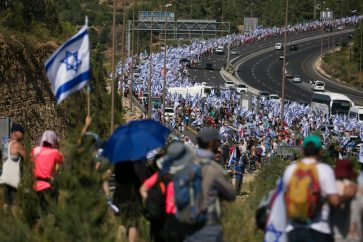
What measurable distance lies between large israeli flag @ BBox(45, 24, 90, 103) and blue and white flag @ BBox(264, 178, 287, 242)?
3.16 metres

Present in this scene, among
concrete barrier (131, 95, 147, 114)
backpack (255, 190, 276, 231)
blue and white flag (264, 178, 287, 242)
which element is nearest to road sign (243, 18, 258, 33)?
concrete barrier (131, 95, 147, 114)

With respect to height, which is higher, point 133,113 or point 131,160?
point 131,160

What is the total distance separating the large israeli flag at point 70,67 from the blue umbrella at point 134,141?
931 mm

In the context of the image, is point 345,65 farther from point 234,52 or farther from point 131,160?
point 131,160

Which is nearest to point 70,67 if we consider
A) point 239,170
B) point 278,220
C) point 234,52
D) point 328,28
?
point 278,220

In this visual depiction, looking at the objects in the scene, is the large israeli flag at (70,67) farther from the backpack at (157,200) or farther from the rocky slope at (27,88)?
the rocky slope at (27,88)

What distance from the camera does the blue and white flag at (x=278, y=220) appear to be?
25.8ft

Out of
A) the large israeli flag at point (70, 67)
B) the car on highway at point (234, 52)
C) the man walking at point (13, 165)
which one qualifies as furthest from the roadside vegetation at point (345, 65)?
the large israeli flag at point (70, 67)

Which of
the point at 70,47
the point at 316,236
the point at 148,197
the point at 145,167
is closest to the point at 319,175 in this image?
the point at 316,236

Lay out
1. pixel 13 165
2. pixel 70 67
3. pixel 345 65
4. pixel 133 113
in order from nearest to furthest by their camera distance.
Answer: pixel 70 67 → pixel 13 165 → pixel 133 113 → pixel 345 65

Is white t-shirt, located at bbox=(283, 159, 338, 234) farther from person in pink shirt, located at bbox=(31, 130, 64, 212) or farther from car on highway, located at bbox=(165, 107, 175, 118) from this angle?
car on highway, located at bbox=(165, 107, 175, 118)

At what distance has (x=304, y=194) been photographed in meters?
7.56

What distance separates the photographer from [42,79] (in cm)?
3344

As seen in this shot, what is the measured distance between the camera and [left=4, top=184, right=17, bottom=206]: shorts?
1105 cm
